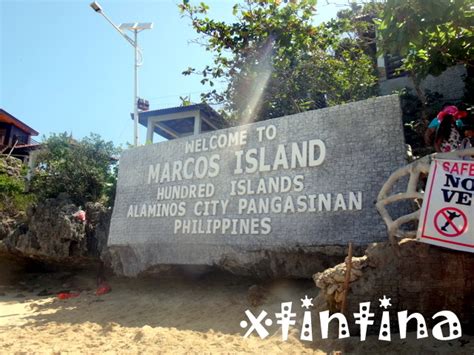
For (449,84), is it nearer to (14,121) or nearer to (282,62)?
(282,62)

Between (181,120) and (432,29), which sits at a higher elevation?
(181,120)

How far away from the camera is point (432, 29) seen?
17.2 feet

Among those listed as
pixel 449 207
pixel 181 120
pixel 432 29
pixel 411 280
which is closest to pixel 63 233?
pixel 181 120

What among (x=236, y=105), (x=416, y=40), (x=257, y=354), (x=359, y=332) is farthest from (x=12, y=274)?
(x=416, y=40)

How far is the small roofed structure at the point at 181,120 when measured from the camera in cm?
1630

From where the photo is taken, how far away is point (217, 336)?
566 centimetres

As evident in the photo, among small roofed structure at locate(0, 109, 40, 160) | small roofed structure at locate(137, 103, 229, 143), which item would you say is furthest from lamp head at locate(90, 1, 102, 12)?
small roofed structure at locate(0, 109, 40, 160)

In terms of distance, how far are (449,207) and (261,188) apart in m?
3.24

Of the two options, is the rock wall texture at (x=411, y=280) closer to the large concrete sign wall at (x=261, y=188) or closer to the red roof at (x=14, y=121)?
the large concrete sign wall at (x=261, y=188)

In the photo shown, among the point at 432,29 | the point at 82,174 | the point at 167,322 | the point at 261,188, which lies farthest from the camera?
the point at 82,174

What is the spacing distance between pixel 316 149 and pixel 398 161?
135cm

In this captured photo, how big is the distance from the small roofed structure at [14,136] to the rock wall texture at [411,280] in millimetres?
24655

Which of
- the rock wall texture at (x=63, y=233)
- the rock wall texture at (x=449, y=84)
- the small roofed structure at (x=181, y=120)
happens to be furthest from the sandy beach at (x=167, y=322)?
the small roofed structure at (x=181, y=120)

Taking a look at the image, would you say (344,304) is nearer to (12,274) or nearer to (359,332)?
(359,332)
